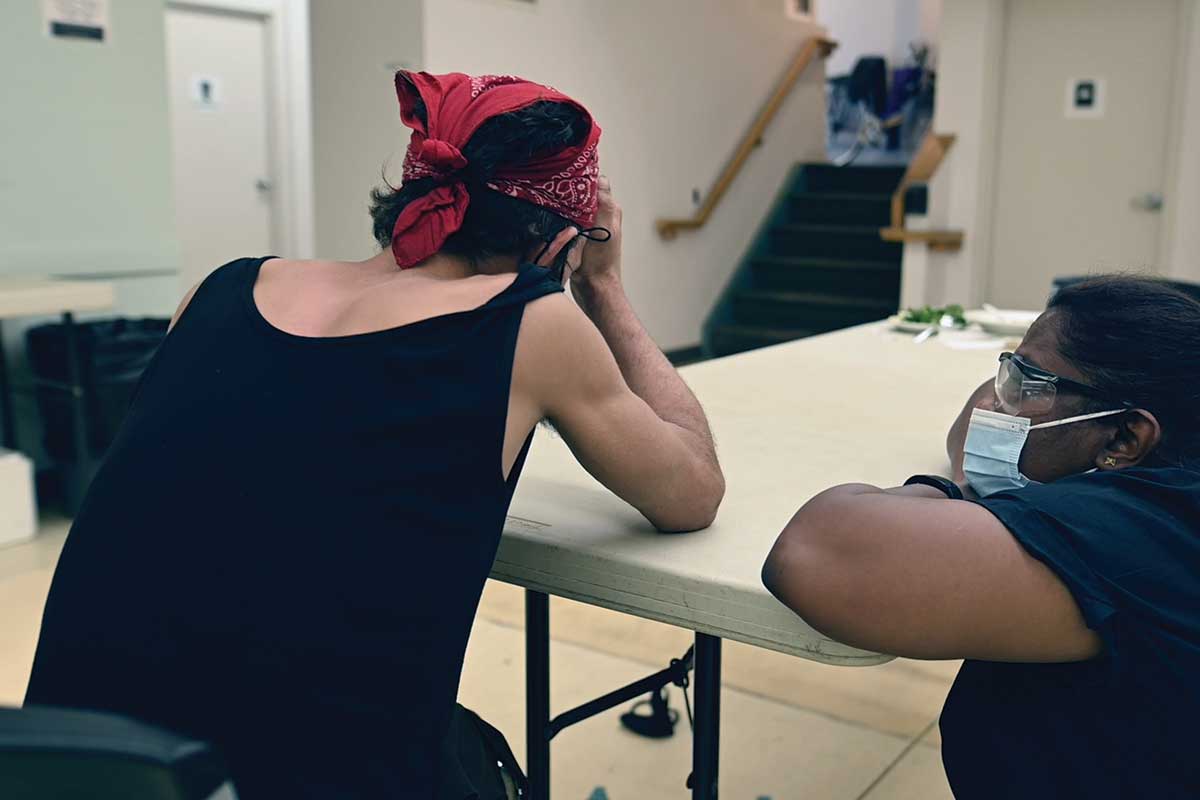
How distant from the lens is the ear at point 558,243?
1.21m

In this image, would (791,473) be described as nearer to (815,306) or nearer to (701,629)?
(701,629)

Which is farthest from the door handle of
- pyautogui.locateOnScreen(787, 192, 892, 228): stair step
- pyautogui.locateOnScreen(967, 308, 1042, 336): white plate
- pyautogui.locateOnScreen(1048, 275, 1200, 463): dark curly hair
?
pyautogui.locateOnScreen(1048, 275, 1200, 463): dark curly hair

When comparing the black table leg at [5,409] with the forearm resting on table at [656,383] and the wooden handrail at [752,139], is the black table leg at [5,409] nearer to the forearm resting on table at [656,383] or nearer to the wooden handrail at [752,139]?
the forearm resting on table at [656,383]

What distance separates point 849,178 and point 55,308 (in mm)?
6032

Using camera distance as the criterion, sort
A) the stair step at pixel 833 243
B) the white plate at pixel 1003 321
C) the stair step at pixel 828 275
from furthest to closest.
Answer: the stair step at pixel 833 243, the stair step at pixel 828 275, the white plate at pixel 1003 321

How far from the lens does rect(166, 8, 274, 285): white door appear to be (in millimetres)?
6367

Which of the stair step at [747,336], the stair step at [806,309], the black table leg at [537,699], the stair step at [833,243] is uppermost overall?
the stair step at [833,243]

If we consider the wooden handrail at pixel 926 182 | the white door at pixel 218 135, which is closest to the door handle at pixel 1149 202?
the wooden handrail at pixel 926 182

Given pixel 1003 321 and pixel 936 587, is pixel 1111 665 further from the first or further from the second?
pixel 1003 321

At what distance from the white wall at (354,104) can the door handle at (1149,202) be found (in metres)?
3.89

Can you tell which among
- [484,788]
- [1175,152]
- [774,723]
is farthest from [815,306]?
[484,788]

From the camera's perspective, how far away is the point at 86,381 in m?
3.86

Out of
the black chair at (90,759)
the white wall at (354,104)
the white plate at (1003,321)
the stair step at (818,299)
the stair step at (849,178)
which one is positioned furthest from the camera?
the stair step at (849,178)

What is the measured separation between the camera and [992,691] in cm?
102
